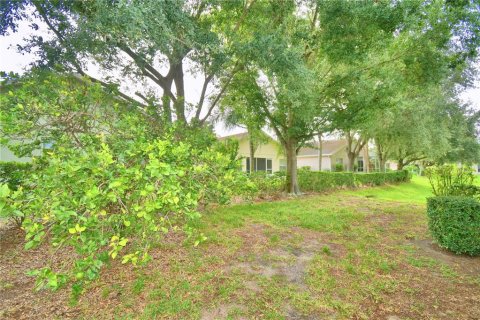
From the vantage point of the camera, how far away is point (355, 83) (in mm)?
10750

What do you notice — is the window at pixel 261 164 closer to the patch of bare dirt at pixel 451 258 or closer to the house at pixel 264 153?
the house at pixel 264 153

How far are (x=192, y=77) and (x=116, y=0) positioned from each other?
179 inches

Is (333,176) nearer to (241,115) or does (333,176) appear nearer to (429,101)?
(241,115)

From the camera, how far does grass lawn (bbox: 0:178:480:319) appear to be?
11.6ft

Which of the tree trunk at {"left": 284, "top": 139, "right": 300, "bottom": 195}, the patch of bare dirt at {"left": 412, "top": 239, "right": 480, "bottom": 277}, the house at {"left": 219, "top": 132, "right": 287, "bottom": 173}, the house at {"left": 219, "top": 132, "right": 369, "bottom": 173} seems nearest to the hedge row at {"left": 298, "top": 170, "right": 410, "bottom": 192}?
the tree trunk at {"left": 284, "top": 139, "right": 300, "bottom": 195}

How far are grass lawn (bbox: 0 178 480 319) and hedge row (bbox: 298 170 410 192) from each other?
873 centimetres

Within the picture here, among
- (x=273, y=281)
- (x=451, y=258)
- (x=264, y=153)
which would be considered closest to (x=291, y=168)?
(x=451, y=258)

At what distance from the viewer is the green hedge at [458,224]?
516 cm

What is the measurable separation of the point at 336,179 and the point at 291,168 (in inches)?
185

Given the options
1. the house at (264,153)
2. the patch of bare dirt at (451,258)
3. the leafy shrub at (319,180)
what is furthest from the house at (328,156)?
the patch of bare dirt at (451,258)

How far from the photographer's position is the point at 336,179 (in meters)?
17.2

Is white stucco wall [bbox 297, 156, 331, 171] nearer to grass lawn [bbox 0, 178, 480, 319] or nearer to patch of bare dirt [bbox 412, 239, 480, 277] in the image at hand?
grass lawn [bbox 0, 178, 480, 319]

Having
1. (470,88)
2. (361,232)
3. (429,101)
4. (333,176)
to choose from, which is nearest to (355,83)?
(361,232)

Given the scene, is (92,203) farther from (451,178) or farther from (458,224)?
(451,178)
